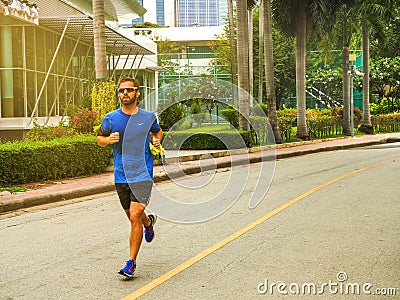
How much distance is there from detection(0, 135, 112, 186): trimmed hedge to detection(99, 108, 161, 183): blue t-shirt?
29.6 feet

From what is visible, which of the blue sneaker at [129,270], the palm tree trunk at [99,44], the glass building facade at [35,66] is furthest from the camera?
the glass building facade at [35,66]

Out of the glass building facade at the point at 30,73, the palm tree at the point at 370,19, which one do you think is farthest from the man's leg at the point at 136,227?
the palm tree at the point at 370,19

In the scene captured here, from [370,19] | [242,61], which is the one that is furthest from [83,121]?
[370,19]

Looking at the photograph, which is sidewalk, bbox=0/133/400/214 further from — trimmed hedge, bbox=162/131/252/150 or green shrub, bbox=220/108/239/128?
green shrub, bbox=220/108/239/128

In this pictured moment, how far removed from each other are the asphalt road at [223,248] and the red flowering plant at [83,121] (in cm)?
733

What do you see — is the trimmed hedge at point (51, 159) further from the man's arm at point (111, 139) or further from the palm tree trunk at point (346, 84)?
the palm tree trunk at point (346, 84)

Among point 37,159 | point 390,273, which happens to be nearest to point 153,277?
point 390,273

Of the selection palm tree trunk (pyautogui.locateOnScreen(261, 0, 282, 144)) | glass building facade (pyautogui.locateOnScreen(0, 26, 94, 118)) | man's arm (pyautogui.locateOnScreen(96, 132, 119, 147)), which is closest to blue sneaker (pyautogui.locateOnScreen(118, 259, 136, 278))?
man's arm (pyautogui.locateOnScreen(96, 132, 119, 147))

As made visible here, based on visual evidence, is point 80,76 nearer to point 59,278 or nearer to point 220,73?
point 59,278

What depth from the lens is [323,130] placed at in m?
43.7

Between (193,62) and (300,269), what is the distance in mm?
68027

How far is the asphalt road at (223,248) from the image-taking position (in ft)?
22.4

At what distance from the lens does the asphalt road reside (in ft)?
22.4

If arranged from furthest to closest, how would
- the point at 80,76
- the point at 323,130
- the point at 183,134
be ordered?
the point at 323,130
the point at 80,76
the point at 183,134
